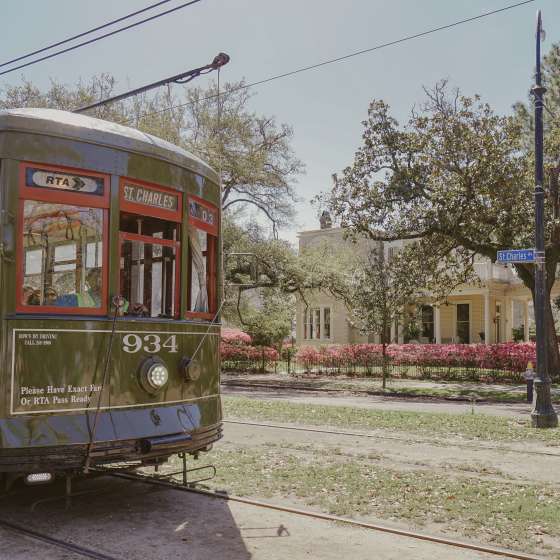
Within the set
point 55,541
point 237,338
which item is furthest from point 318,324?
point 55,541

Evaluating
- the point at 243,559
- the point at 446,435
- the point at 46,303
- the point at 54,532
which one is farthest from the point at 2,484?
the point at 446,435

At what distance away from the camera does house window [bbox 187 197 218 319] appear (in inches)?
265

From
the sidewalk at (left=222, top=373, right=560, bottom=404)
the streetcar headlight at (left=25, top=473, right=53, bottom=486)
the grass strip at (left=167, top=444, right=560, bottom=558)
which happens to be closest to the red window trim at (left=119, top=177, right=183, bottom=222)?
the streetcar headlight at (left=25, top=473, right=53, bottom=486)

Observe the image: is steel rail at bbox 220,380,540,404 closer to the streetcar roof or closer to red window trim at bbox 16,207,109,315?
the streetcar roof

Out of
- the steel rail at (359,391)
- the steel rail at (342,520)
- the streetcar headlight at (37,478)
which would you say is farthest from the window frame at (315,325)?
the streetcar headlight at (37,478)

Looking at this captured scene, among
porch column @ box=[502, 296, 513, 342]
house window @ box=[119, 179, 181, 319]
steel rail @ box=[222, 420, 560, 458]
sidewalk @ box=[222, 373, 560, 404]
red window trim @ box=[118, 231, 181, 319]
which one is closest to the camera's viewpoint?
house window @ box=[119, 179, 181, 319]

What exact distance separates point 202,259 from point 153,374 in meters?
1.42

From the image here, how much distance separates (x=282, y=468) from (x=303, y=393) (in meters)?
13.1

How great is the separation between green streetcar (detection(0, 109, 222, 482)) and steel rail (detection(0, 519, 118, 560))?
0.51 metres

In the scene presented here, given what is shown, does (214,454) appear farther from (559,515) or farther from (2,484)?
(559,515)

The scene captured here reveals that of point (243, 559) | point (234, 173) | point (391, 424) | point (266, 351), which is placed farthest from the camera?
point (266, 351)

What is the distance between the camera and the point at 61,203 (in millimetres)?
5719

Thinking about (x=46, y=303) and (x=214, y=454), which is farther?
(x=214, y=454)

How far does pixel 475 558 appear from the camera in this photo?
16.9 ft
